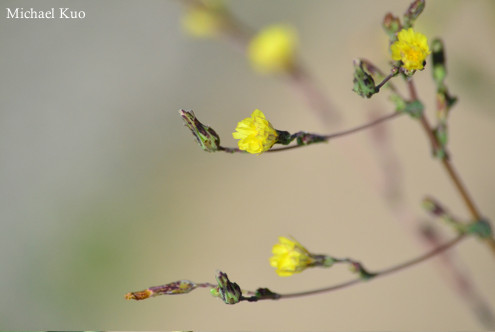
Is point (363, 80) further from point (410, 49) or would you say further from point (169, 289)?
point (169, 289)

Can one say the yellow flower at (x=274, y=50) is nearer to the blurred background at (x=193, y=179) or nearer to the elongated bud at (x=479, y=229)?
the blurred background at (x=193, y=179)

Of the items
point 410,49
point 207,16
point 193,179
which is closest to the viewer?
point 410,49

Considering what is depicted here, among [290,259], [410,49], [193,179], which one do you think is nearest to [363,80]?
[410,49]

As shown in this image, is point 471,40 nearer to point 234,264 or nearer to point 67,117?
point 234,264

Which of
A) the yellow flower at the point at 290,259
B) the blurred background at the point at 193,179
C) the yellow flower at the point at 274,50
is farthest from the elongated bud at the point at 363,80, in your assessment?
the blurred background at the point at 193,179

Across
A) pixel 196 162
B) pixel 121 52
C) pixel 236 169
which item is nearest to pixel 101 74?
pixel 121 52

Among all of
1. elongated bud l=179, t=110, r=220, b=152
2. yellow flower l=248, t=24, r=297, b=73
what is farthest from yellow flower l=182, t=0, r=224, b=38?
elongated bud l=179, t=110, r=220, b=152
